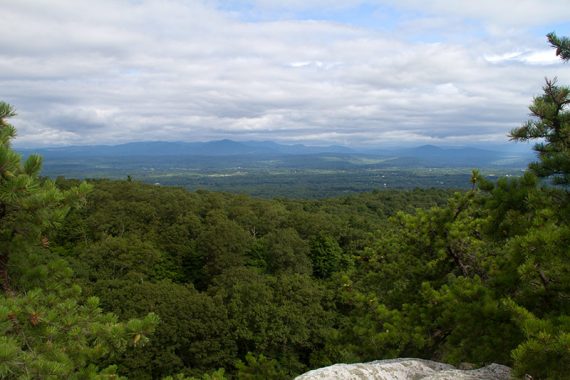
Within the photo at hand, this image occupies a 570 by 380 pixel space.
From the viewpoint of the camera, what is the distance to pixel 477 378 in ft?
16.4

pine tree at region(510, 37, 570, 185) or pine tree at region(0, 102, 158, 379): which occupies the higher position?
pine tree at region(510, 37, 570, 185)

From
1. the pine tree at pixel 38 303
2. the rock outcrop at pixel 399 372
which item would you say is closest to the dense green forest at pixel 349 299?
the pine tree at pixel 38 303

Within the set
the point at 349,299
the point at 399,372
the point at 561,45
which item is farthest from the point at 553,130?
the point at 349,299

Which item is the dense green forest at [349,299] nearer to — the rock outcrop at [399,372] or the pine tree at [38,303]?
the pine tree at [38,303]

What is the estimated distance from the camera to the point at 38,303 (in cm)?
538

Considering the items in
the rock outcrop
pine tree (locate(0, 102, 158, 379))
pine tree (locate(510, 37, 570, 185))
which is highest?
pine tree (locate(510, 37, 570, 185))

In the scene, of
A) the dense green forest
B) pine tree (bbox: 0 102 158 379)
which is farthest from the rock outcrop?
pine tree (bbox: 0 102 158 379)

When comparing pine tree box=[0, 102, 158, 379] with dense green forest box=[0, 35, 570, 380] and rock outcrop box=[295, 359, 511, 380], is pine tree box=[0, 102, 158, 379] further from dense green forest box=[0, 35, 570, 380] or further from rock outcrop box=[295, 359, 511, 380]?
rock outcrop box=[295, 359, 511, 380]

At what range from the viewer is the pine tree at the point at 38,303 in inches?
184

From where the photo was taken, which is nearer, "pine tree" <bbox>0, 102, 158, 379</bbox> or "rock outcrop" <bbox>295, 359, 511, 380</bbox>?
"pine tree" <bbox>0, 102, 158, 379</bbox>

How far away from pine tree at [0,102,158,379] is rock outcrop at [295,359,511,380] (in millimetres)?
2426

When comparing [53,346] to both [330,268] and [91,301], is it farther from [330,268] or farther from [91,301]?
[330,268]

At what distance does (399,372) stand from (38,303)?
15.5 ft

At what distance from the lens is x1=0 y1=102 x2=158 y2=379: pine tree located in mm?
4676
